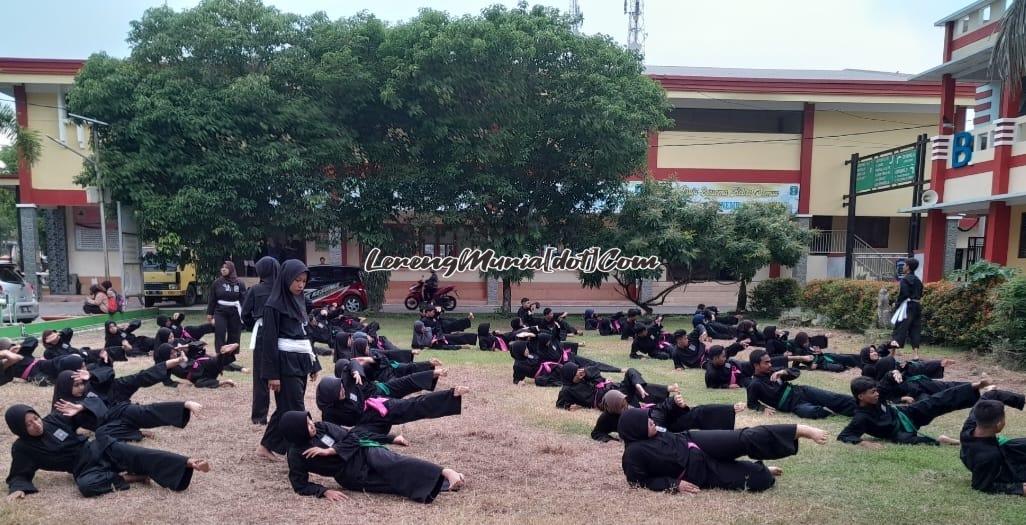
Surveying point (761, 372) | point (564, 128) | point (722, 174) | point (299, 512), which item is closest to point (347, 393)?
point (299, 512)

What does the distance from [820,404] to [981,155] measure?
1027 centimetres

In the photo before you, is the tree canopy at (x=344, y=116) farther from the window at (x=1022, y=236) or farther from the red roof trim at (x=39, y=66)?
the window at (x=1022, y=236)

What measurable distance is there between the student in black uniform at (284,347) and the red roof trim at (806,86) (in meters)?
18.7

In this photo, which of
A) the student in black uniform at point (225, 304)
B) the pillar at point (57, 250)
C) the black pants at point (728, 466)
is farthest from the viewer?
the pillar at point (57, 250)

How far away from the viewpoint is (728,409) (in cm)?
568

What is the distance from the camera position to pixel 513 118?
16.8 meters

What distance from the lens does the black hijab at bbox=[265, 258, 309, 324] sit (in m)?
5.76

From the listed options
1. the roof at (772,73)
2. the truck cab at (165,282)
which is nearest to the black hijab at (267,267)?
the truck cab at (165,282)

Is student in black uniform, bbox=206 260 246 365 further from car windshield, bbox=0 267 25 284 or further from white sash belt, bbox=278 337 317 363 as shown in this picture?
car windshield, bbox=0 267 25 284

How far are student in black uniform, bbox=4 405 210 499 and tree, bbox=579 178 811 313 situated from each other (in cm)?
1363

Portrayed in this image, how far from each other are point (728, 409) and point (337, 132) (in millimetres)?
13725

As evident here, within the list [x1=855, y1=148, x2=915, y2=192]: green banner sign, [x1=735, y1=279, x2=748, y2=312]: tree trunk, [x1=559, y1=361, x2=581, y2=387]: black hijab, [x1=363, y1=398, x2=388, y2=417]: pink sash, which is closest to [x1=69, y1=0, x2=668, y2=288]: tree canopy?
[x1=735, y1=279, x2=748, y2=312]: tree trunk

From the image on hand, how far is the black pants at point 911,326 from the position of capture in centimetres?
1103

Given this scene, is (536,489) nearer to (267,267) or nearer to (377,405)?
Answer: (377,405)
